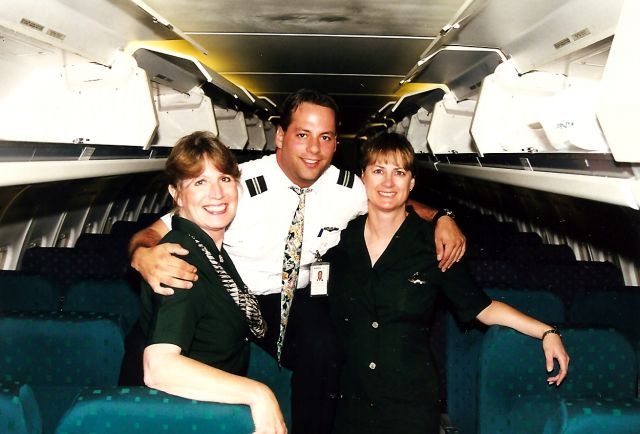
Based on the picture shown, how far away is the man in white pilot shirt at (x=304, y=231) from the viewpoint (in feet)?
7.89

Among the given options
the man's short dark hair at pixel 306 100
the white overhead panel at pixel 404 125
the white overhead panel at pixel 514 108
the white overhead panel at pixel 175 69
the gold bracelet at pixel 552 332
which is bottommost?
the gold bracelet at pixel 552 332

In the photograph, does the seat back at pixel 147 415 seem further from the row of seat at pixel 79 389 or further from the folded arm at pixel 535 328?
the folded arm at pixel 535 328

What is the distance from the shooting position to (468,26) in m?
3.26

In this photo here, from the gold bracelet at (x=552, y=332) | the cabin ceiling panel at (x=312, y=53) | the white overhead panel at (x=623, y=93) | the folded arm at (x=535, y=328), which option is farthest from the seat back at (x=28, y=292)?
the white overhead panel at (x=623, y=93)

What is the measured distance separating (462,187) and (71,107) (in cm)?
914

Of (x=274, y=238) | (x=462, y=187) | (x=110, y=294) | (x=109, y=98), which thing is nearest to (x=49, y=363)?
(x=110, y=294)

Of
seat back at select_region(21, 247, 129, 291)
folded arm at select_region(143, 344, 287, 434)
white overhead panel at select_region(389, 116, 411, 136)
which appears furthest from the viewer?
white overhead panel at select_region(389, 116, 411, 136)

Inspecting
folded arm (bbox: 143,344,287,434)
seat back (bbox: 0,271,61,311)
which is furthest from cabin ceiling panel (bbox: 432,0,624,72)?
seat back (bbox: 0,271,61,311)

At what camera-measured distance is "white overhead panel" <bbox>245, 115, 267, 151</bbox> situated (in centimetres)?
1061

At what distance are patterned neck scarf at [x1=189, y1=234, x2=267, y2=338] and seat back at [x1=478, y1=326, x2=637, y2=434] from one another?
0.96 meters

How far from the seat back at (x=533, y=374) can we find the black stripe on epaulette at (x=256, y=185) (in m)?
1.41

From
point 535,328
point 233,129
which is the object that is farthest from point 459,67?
point 233,129

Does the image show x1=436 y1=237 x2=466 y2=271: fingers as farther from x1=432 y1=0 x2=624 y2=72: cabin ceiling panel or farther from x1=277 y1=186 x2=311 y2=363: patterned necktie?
x1=432 y1=0 x2=624 y2=72: cabin ceiling panel

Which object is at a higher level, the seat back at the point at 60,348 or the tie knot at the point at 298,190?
the tie knot at the point at 298,190
